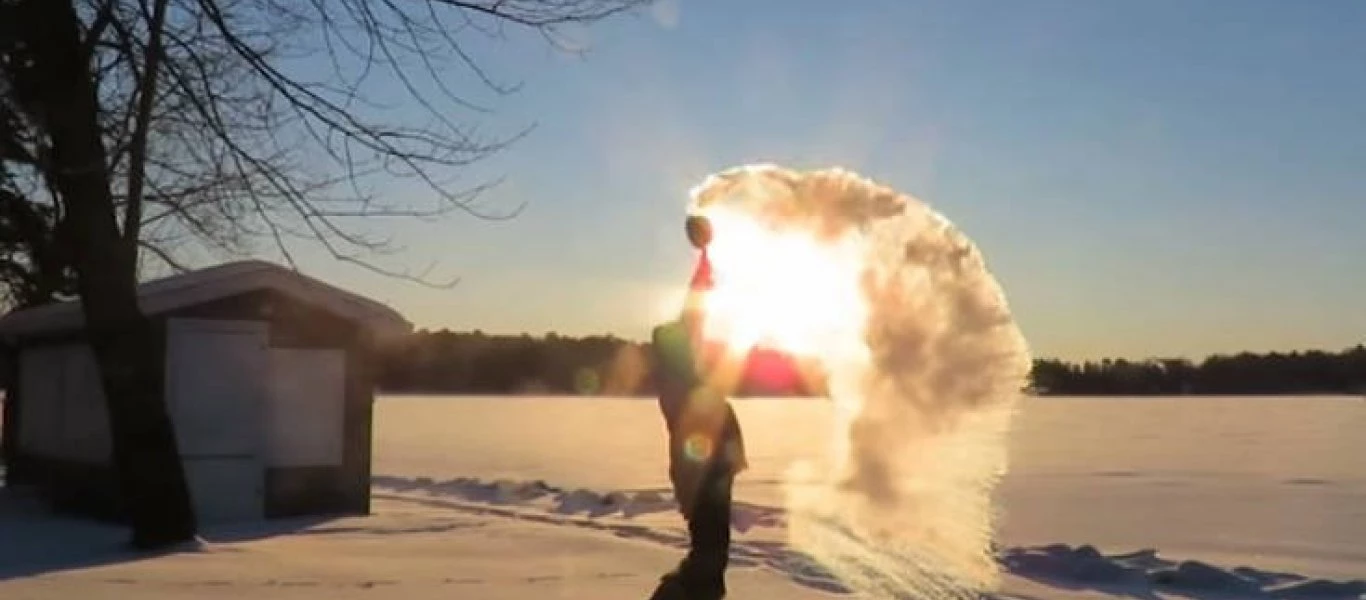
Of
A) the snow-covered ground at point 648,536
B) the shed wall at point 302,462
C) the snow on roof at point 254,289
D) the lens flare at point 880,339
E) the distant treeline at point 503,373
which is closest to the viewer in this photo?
the snow-covered ground at point 648,536

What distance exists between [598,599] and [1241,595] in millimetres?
5712

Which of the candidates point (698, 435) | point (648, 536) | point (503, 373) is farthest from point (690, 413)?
point (503, 373)

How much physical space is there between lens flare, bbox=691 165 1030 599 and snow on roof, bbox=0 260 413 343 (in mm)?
4652

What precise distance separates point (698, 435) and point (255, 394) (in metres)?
11.1

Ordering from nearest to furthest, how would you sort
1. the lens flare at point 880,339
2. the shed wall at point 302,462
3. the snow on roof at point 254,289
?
the lens flare at point 880,339
the snow on roof at point 254,289
the shed wall at point 302,462

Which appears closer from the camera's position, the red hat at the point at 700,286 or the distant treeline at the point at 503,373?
the red hat at the point at 700,286

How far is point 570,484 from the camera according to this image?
27531 millimetres

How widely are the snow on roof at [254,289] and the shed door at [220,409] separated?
1.06ft

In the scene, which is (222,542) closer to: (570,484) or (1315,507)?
(570,484)

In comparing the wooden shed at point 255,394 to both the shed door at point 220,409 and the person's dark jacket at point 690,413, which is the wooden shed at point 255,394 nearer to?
the shed door at point 220,409

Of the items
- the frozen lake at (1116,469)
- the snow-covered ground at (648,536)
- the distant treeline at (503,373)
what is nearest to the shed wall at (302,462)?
the snow-covered ground at (648,536)

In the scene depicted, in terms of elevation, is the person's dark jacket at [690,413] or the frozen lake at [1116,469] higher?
the person's dark jacket at [690,413]

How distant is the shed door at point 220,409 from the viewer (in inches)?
719

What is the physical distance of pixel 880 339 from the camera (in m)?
20.4
